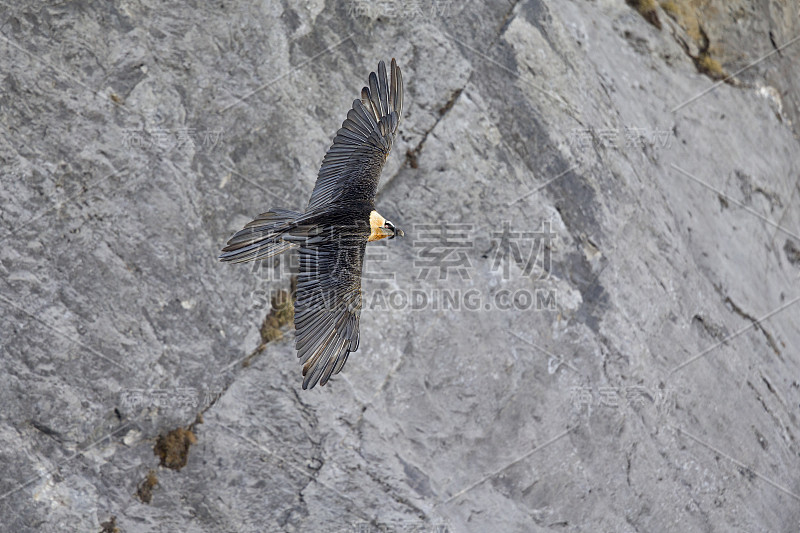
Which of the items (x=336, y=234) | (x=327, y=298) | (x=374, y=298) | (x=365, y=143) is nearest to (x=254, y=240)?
(x=336, y=234)

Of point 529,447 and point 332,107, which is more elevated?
point 332,107

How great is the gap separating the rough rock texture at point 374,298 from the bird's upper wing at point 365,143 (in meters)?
1.15

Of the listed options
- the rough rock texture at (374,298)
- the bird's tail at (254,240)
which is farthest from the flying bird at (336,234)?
the rough rock texture at (374,298)

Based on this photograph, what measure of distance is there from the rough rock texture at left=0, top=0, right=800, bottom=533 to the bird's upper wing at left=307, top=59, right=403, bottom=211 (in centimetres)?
115

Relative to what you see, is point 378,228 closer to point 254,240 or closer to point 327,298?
point 327,298

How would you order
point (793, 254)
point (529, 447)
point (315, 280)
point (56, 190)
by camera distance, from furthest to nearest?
1. point (793, 254)
2. point (529, 447)
3. point (56, 190)
4. point (315, 280)

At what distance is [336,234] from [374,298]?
1.70 m

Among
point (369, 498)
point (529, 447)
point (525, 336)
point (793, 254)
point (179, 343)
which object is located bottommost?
point (369, 498)

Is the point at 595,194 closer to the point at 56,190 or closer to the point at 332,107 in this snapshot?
the point at 332,107

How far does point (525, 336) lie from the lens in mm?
8219

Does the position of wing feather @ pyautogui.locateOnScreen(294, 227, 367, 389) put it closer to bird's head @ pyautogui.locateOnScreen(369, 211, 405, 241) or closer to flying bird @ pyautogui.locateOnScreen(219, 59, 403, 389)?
flying bird @ pyautogui.locateOnScreen(219, 59, 403, 389)

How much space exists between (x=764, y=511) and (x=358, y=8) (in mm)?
8635

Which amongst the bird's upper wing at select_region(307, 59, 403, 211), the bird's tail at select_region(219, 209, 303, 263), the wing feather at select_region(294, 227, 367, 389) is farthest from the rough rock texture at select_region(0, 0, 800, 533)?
the wing feather at select_region(294, 227, 367, 389)

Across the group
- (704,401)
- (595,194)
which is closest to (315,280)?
(595,194)
